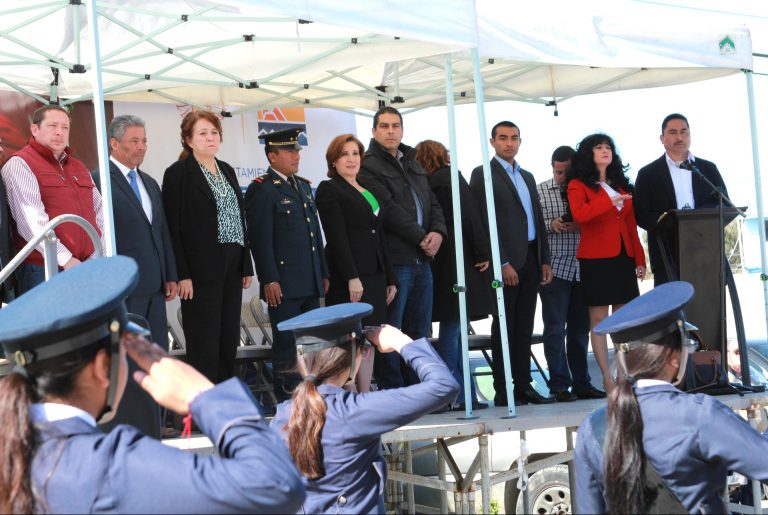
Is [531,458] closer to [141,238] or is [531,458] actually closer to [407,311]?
[407,311]

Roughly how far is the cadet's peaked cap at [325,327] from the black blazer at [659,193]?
3812 mm

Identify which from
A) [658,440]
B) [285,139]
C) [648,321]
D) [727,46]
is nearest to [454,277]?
[285,139]

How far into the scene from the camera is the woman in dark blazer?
5.93m

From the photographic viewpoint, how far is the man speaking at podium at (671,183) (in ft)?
23.0

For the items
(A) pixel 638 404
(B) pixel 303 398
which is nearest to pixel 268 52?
(B) pixel 303 398

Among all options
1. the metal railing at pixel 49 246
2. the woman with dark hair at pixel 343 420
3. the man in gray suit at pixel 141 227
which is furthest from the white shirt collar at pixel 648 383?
the man in gray suit at pixel 141 227

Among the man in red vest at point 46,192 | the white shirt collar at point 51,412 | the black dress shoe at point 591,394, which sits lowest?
the black dress shoe at point 591,394

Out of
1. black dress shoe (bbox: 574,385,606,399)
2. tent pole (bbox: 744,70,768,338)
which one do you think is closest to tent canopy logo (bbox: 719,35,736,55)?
tent pole (bbox: 744,70,768,338)

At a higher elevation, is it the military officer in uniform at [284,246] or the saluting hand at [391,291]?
the military officer in uniform at [284,246]

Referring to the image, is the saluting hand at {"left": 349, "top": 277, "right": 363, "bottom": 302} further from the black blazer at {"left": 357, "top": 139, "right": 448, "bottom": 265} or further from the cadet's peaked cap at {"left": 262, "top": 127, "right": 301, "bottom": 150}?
the cadet's peaked cap at {"left": 262, "top": 127, "right": 301, "bottom": 150}

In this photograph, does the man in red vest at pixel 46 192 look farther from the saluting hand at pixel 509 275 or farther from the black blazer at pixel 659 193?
the black blazer at pixel 659 193

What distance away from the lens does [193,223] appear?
234 inches

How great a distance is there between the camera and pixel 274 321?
651 centimetres

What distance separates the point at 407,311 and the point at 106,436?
188 inches
